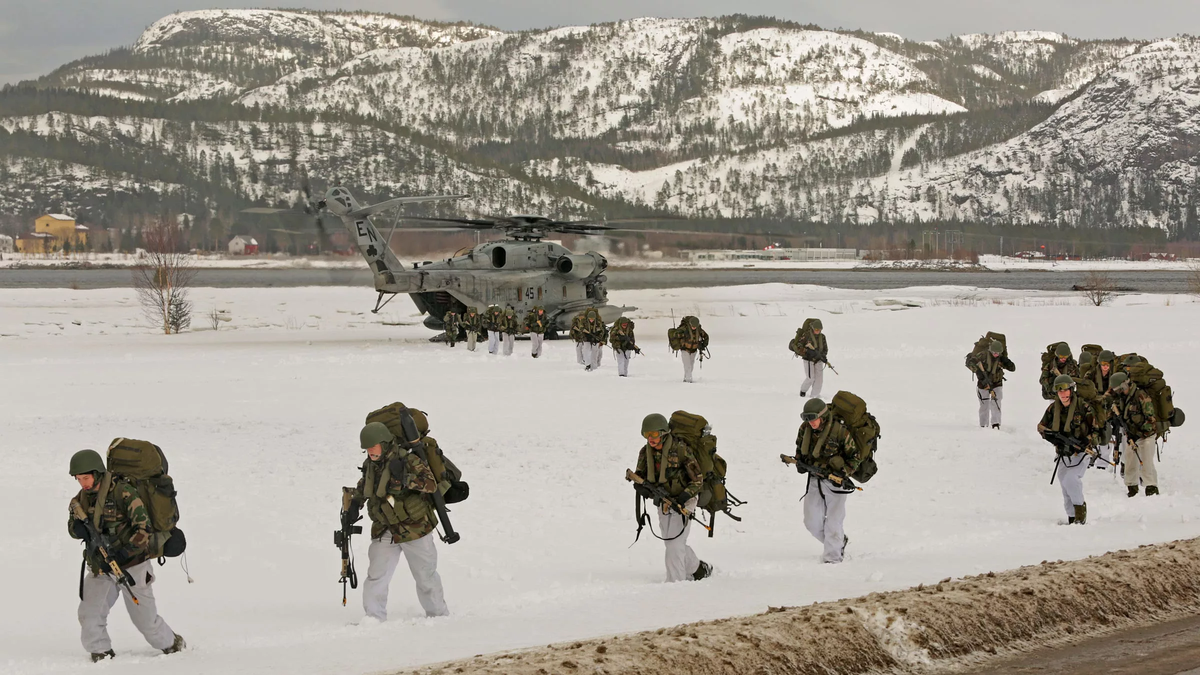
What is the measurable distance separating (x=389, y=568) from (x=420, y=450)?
0.91 m

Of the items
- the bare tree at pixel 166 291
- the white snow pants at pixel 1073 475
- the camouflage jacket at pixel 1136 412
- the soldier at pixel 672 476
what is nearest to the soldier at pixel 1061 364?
the camouflage jacket at pixel 1136 412

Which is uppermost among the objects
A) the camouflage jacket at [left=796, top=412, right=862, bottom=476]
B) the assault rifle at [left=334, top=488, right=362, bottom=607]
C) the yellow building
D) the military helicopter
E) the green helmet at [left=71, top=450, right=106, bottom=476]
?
the yellow building

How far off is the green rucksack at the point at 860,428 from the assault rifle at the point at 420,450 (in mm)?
3843

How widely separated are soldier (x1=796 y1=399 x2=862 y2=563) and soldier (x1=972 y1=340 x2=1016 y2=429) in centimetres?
925

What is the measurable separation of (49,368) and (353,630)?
80.6 ft

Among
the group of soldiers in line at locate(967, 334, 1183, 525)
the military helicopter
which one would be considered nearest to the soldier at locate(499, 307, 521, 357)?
the military helicopter

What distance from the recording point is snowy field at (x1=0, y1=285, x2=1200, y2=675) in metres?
8.49

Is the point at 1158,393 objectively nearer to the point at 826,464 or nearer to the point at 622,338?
the point at 826,464

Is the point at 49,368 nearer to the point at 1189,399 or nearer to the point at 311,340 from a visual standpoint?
the point at 311,340

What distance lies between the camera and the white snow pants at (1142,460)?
13.8 meters

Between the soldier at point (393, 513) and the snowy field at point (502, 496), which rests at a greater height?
the soldier at point (393, 513)

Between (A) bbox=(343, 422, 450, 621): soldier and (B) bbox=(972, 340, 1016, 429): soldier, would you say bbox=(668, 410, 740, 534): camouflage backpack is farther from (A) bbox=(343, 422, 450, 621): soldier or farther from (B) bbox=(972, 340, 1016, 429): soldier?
(B) bbox=(972, 340, 1016, 429): soldier

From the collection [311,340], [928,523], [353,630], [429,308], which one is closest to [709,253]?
[429,308]

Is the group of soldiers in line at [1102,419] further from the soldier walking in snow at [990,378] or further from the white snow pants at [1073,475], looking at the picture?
the soldier walking in snow at [990,378]
